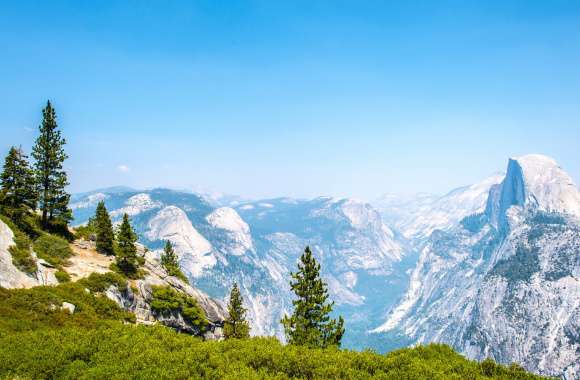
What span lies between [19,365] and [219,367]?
10.5m

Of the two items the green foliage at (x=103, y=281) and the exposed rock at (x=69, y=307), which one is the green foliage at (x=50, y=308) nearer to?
the exposed rock at (x=69, y=307)

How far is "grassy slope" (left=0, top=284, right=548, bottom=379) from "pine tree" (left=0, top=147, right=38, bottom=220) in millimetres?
30035

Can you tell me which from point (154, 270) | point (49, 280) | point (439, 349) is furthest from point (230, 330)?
point (439, 349)

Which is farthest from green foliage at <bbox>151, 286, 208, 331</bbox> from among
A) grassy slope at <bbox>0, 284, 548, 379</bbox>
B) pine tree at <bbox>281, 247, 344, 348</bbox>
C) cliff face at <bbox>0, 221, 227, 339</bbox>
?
grassy slope at <bbox>0, 284, 548, 379</bbox>

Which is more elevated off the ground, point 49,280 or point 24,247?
point 24,247

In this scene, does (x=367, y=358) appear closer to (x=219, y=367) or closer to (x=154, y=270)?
(x=219, y=367)

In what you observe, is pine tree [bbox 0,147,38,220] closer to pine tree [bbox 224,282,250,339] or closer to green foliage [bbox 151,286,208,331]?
green foliage [bbox 151,286,208,331]

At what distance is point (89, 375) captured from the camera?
66.6 feet

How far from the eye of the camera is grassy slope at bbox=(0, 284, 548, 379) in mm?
20984

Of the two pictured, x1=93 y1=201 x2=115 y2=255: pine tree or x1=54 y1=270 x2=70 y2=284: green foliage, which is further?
x1=93 y1=201 x2=115 y2=255: pine tree

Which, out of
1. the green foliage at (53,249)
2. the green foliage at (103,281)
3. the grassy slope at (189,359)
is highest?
the green foliage at (53,249)

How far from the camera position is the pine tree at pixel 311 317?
58938 mm

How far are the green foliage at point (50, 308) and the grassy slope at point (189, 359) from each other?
6.00 ft

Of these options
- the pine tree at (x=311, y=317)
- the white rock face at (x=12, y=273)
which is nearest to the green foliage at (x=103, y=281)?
the white rock face at (x=12, y=273)
